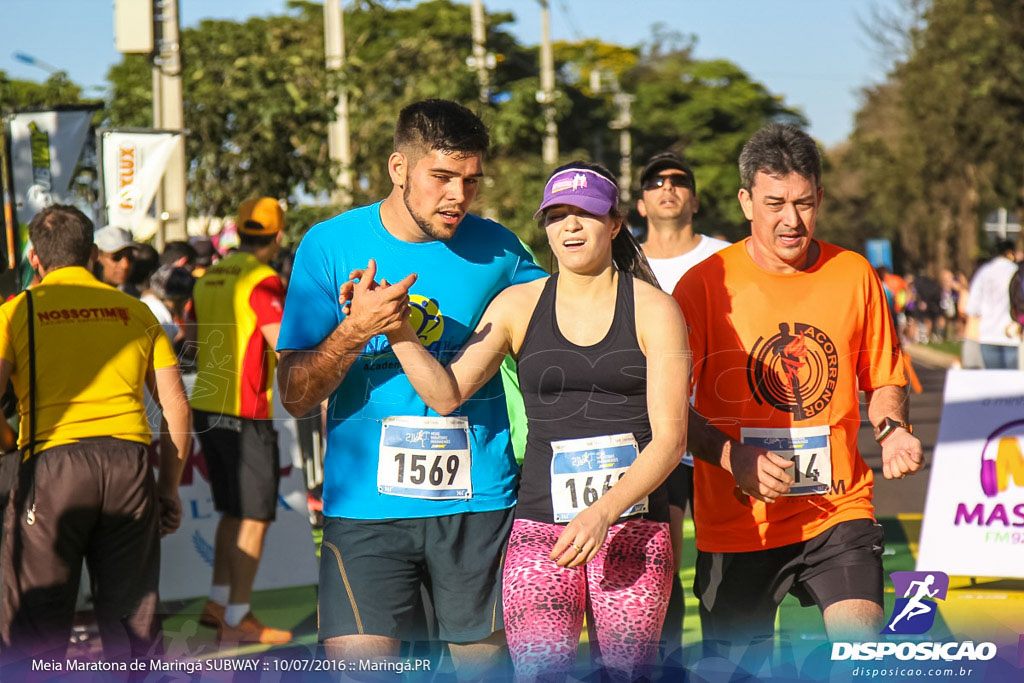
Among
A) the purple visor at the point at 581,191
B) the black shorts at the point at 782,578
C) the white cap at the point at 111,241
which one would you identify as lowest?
the black shorts at the point at 782,578

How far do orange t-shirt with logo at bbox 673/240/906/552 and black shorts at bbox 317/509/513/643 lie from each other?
0.76 meters

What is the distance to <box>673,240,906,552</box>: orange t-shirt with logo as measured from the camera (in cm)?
392

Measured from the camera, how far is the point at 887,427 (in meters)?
3.87

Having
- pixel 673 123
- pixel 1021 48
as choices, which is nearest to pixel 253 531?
pixel 1021 48

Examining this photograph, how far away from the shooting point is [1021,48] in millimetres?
35938

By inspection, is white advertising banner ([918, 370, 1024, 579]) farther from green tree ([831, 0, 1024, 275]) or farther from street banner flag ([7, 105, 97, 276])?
green tree ([831, 0, 1024, 275])

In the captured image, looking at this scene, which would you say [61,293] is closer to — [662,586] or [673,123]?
[662,586]

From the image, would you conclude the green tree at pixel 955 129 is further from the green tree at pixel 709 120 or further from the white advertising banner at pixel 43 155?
the white advertising banner at pixel 43 155

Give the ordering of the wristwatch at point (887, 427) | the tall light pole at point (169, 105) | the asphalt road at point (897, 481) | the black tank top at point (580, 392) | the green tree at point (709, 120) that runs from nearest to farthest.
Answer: the black tank top at point (580, 392), the wristwatch at point (887, 427), the asphalt road at point (897, 481), the tall light pole at point (169, 105), the green tree at point (709, 120)

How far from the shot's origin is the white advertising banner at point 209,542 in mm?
6961

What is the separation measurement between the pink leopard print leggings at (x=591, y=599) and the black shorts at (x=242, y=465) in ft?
10.1

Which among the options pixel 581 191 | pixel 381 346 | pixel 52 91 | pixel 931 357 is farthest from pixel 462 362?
pixel 931 357

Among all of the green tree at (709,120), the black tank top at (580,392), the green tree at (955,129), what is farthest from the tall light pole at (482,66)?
the green tree at (709,120)

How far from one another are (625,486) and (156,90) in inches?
301
